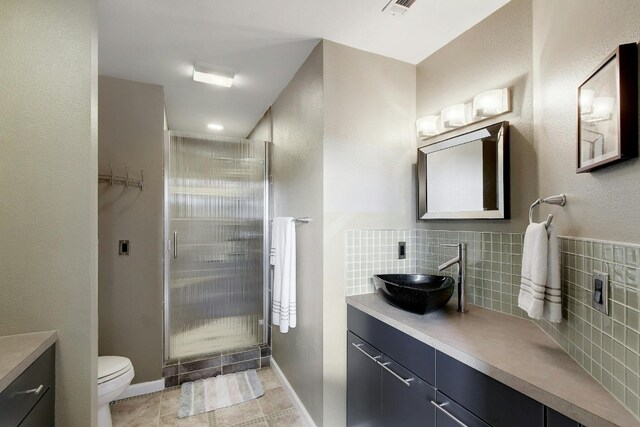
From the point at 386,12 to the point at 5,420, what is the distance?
A: 2.27 m

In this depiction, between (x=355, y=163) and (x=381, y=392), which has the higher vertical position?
(x=355, y=163)

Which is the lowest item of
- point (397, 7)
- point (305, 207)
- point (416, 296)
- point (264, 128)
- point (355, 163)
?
point (416, 296)

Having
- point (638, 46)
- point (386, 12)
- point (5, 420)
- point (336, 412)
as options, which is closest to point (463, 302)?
point (336, 412)

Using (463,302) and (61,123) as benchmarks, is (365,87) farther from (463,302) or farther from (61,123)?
(61,123)

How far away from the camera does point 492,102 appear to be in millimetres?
1569

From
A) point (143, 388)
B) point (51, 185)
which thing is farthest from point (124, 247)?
point (51, 185)

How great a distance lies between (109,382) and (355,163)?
2068 millimetres

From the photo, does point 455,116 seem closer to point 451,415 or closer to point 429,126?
point 429,126

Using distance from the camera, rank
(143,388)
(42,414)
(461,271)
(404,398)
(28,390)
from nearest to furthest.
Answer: (28,390) < (42,414) < (404,398) < (461,271) < (143,388)

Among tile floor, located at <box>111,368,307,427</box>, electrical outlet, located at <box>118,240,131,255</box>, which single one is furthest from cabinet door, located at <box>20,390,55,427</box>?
electrical outlet, located at <box>118,240,131,255</box>

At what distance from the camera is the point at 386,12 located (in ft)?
5.26

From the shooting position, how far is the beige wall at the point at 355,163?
1.84 m

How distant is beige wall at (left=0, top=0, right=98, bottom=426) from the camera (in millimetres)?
1159

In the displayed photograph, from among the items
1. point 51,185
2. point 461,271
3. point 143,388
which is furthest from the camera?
point 143,388
